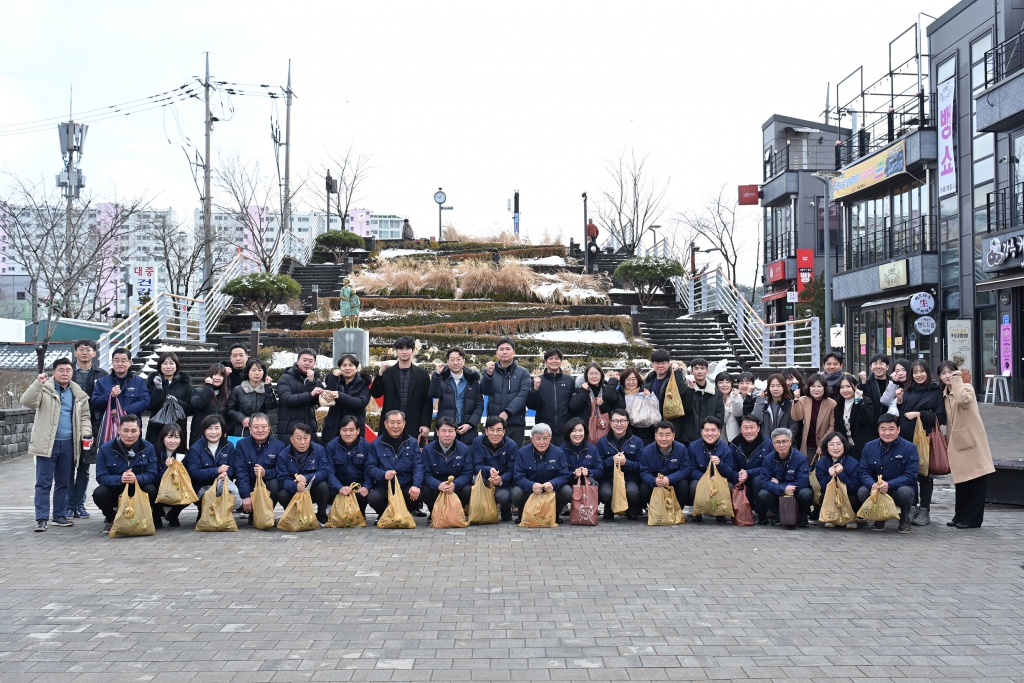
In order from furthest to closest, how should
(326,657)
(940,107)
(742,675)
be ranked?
1. (940,107)
2. (326,657)
3. (742,675)

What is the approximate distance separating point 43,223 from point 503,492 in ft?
81.8

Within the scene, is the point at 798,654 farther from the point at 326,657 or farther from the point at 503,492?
the point at 503,492

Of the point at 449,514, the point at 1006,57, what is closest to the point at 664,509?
the point at 449,514

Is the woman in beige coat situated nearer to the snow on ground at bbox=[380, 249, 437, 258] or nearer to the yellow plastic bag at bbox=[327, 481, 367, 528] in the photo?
the yellow plastic bag at bbox=[327, 481, 367, 528]

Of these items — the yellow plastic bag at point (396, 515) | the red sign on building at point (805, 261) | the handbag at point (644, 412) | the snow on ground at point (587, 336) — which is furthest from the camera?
the red sign on building at point (805, 261)

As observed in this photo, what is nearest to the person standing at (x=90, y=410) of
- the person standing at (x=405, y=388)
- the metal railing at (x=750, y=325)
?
the person standing at (x=405, y=388)

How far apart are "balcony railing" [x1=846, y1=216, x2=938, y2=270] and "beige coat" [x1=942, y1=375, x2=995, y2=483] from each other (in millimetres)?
20664

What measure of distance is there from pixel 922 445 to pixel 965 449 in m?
0.37

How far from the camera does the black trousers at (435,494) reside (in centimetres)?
878

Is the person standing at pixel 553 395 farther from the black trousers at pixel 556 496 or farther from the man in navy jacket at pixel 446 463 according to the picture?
the man in navy jacket at pixel 446 463

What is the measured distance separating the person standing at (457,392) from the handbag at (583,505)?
136cm

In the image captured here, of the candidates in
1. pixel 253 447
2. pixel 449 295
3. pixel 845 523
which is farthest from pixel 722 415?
pixel 449 295

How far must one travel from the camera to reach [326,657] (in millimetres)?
4625

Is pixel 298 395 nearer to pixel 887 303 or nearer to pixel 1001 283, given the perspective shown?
pixel 1001 283
